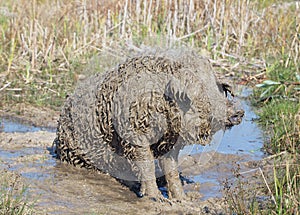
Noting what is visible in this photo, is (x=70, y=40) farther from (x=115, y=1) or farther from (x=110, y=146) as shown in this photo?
(x=110, y=146)

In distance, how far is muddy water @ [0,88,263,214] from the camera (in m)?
4.69

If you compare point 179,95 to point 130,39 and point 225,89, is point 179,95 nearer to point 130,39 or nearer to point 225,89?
point 225,89

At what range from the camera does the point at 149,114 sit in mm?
4551

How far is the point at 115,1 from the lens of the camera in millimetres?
10438

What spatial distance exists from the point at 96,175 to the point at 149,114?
47.2 inches

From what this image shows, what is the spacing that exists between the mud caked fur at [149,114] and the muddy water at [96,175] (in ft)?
0.61

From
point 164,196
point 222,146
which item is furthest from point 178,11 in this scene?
point 164,196

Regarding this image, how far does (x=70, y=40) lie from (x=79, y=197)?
5618 mm

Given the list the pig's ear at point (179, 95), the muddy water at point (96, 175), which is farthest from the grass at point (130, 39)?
the pig's ear at point (179, 95)

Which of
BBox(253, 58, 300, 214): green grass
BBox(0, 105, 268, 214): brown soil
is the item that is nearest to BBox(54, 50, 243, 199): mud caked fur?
BBox(0, 105, 268, 214): brown soil

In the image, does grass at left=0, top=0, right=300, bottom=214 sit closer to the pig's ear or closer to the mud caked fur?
the mud caked fur

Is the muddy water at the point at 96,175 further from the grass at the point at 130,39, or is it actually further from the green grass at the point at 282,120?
the grass at the point at 130,39

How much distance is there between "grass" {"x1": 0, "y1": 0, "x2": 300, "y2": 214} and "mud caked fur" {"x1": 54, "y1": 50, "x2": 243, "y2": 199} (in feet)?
9.86

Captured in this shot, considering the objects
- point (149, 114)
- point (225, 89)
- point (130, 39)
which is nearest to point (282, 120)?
point (225, 89)
